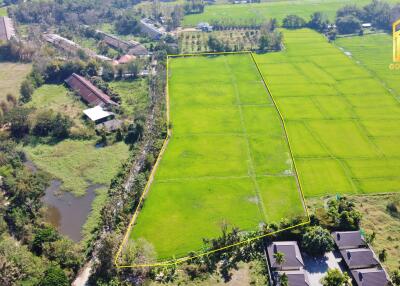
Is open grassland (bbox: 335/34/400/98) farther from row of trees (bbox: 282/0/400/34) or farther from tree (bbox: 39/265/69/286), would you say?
tree (bbox: 39/265/69/286)

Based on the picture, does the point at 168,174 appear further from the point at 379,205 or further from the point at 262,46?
the point at 262,46

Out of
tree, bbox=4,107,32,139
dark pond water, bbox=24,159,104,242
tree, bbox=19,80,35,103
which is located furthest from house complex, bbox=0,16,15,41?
dark pond water, bbox=24,159,104,242

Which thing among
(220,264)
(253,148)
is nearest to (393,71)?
(253,148)

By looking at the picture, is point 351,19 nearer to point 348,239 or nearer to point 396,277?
point 348,239

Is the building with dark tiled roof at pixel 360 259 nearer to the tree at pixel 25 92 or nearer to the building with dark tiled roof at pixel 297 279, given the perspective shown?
the building with dark tiled roof at pixel 297 279

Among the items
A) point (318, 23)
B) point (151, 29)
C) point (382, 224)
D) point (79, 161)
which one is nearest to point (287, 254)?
point (382, 224)
